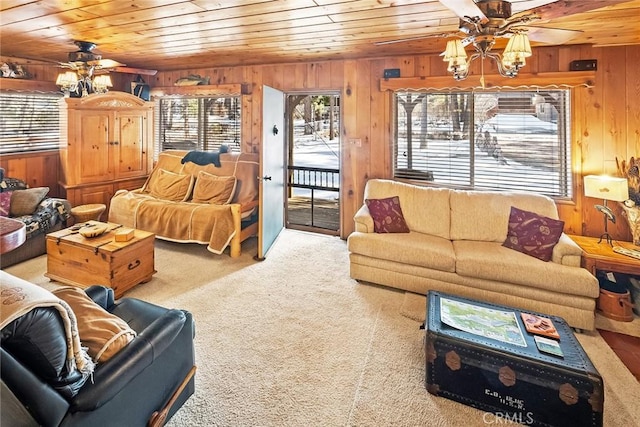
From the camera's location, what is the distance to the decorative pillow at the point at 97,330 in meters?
1.38

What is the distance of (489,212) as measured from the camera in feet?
11.5

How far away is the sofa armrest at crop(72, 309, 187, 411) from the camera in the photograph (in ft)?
4.05

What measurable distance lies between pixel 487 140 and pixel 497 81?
642 mm

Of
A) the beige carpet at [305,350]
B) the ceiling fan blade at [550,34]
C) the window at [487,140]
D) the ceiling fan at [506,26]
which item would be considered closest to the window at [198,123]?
the beige carpet at [305,350]

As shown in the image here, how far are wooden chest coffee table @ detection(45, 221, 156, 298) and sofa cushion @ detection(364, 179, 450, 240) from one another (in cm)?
243

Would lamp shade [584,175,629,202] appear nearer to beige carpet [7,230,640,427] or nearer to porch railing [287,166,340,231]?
beige carpet [7,230,640,427]

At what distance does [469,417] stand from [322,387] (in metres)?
0.79

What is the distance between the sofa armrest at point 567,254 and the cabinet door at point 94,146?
5.55 meters

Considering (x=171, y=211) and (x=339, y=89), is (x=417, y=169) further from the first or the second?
(x=171, y=211)

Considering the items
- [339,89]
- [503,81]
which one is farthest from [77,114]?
[503,81]

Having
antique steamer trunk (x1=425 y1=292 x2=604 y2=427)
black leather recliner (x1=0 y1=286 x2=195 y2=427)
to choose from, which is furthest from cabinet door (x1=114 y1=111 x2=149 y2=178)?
antique steamer trunk (x1=425 y1=292 x2=604 y2=427)

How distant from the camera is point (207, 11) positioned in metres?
2.69

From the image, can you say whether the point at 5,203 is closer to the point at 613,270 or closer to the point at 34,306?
the point at 34,306

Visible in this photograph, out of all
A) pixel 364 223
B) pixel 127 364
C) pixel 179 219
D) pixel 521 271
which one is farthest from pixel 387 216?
pixel 127 364
